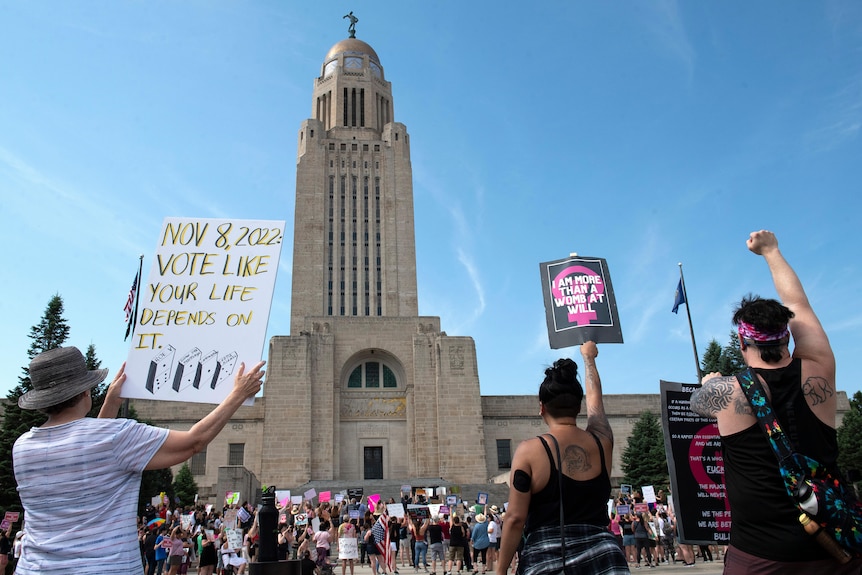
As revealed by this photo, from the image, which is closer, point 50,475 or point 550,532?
point 50,475

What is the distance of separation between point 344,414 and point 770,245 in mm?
37839

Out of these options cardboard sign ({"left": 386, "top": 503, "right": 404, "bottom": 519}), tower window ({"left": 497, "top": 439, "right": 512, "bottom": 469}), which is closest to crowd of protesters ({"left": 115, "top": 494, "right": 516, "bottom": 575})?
cardboard sign ({"left": 386, "top": 503, "right": 404, "bottom": 519})

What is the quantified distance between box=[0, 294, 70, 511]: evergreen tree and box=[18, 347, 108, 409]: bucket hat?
25.3 metres

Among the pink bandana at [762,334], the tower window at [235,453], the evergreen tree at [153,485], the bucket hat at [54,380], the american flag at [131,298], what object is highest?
the american flag at [131,298]

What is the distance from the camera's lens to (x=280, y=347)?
3969cm

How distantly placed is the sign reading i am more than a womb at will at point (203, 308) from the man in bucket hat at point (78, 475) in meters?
1.17

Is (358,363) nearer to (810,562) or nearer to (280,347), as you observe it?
(280,347)

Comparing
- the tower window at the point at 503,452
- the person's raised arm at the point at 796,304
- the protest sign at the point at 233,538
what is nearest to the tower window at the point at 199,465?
the tower window at the point at 503,452

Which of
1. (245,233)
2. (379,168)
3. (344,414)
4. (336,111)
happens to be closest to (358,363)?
(344,414)

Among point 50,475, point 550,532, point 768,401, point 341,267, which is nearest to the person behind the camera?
point 50,475

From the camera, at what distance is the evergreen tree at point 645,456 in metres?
39.4

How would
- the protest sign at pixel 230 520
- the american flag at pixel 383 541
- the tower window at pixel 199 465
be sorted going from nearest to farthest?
the protest sign at pixel 230 520 → the american flag at pixel 383 541 → the tower window at pixel 199 465

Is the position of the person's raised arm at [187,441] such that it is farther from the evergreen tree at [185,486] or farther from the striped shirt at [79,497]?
the evergreen tree at [185,486]

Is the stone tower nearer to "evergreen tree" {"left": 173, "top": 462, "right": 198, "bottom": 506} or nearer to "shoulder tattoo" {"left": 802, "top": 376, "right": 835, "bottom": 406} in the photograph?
"evergreen tree" {"left": 173, "top": 462, "right": 198, "bottom": 506}
